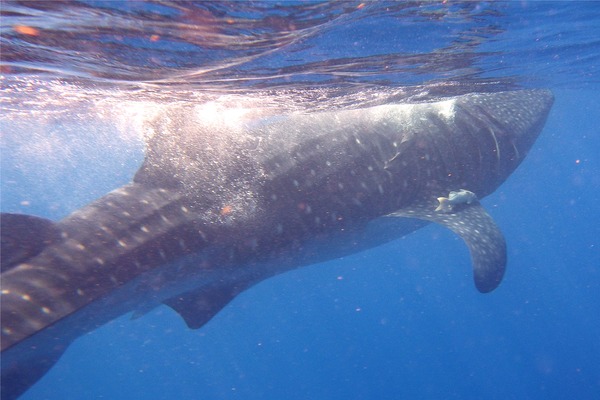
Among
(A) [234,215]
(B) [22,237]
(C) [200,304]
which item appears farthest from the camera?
(C) [200,304]

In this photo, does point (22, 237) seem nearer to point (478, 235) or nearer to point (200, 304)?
point (200, 304)

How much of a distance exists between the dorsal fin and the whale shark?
0.01 m

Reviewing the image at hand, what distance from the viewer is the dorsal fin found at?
4.76m

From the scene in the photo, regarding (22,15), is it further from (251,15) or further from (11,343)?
(11,343)

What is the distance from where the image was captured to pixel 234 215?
6355 millimetres

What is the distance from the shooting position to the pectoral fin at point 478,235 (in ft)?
23.5

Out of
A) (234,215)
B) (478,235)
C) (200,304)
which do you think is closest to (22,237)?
(234,215)

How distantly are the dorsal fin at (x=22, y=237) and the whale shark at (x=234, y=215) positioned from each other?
1 centimetres

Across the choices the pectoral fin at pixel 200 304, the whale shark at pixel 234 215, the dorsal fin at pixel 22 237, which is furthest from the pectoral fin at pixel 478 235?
the dorsal fin at pixel 22 237

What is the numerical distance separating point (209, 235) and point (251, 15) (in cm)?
295

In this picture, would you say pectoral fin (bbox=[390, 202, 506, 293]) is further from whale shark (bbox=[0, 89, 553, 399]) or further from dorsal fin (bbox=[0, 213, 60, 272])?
dorsal fin (bbox=[0, 213, 60, 272])

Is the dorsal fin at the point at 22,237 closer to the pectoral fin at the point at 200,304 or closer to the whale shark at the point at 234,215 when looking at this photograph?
the whale shark at the point at 234,215

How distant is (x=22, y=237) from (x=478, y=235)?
21.5 feet

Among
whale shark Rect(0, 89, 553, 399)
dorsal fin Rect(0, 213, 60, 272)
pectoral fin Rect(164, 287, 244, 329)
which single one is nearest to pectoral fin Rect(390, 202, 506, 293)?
whale shark Rect(0, 89, 553, 399)
